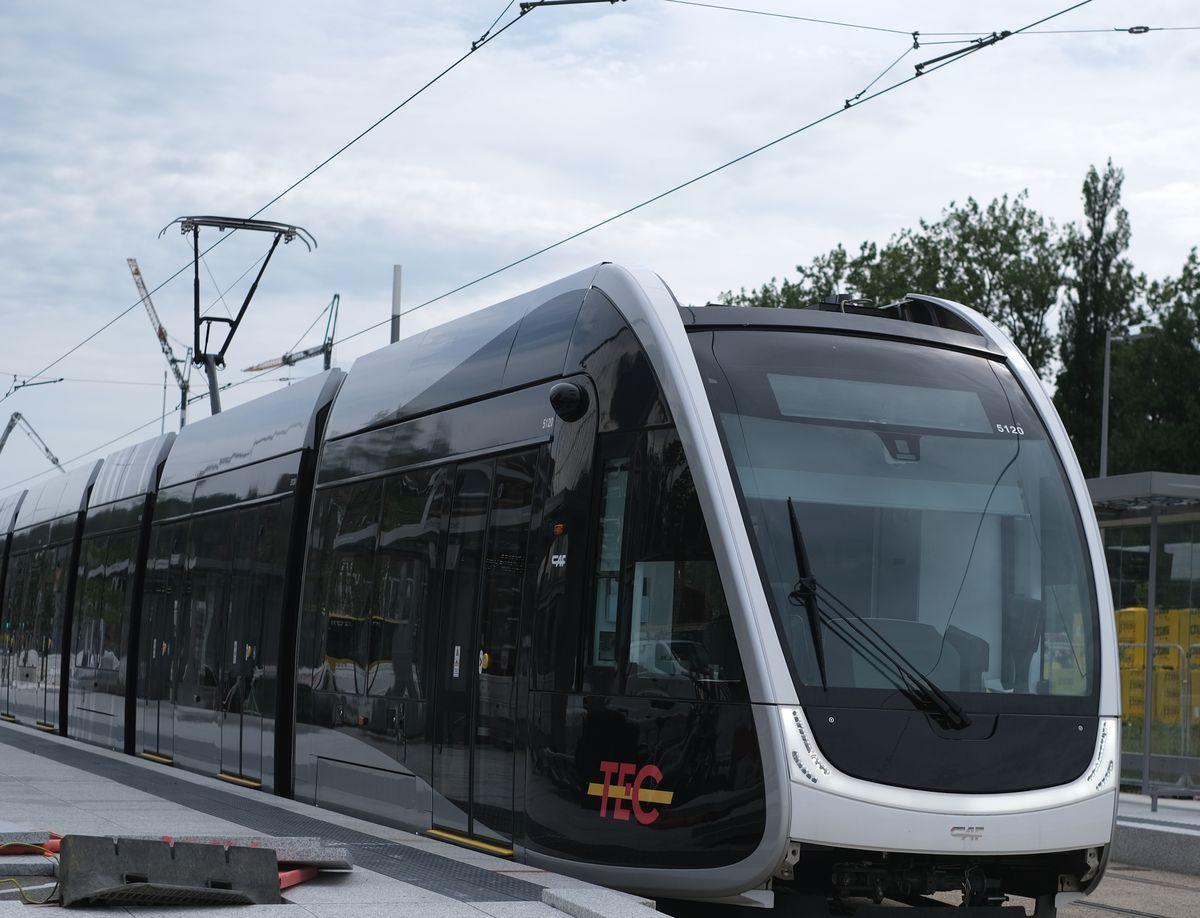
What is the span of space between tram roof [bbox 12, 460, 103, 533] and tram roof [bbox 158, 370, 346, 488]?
4.29m

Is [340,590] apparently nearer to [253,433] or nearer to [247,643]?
[247,643]

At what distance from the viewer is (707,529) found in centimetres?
777

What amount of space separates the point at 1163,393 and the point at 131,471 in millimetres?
39967

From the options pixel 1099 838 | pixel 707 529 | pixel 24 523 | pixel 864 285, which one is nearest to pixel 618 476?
pixel 707 529

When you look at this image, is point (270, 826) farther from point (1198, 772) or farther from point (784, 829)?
point (1198, 772)

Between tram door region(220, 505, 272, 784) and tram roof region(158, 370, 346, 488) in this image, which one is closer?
tram roof region(158, 370, 346, 488)

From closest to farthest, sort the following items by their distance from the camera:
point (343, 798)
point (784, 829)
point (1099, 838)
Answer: point (784, 829), point (1099, 838), point (343, 798)

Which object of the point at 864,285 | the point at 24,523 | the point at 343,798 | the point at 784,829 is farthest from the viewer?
the point at 864,285

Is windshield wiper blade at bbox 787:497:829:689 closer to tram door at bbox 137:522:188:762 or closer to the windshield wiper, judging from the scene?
the windshield wiper

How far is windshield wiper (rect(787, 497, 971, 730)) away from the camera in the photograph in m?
7.54

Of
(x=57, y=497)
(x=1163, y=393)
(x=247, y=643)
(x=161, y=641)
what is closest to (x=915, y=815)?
(x=247, y=643)

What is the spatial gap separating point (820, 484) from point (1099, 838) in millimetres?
1985

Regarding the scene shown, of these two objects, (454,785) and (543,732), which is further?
(454,785)

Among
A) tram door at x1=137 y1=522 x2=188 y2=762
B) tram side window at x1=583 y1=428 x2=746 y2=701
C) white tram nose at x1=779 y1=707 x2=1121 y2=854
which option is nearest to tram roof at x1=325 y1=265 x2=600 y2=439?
tram side window at x1=583 y1=428 x2=746 y2=701
